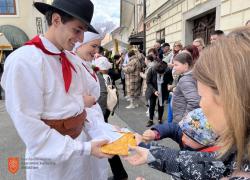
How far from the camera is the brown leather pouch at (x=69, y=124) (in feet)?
5.80

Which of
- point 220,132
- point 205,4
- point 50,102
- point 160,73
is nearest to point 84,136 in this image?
point 50,102

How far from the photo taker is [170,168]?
1.40 metres

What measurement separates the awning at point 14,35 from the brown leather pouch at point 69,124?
74.9 feet

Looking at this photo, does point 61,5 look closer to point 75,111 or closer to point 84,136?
point 75,111

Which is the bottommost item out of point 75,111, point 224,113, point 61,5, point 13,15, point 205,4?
point 75,111

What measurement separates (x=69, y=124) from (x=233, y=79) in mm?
1162

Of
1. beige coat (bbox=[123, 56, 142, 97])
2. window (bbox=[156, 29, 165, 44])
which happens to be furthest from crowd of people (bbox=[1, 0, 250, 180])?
window (bbox=[156, 29, 165, 44])

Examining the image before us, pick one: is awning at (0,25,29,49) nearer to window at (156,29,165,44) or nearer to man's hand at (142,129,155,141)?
window at (156,29,165,44)

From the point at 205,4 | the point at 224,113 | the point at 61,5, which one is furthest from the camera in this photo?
the point at 205,4

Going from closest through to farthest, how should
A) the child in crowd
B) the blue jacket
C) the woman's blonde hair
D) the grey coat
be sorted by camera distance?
the woman's blonde hair
the child in crowd
the blue jacket
the grey coat

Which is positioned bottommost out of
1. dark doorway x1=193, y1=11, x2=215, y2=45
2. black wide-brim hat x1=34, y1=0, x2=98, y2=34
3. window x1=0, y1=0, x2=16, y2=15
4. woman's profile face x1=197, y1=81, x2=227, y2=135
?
woman's profile face x1=197, y1=81, x2=227, y2=135

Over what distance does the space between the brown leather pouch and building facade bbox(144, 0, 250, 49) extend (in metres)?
4.19

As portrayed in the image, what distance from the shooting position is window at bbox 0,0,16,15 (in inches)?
969

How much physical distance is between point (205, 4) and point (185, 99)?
5932mm
